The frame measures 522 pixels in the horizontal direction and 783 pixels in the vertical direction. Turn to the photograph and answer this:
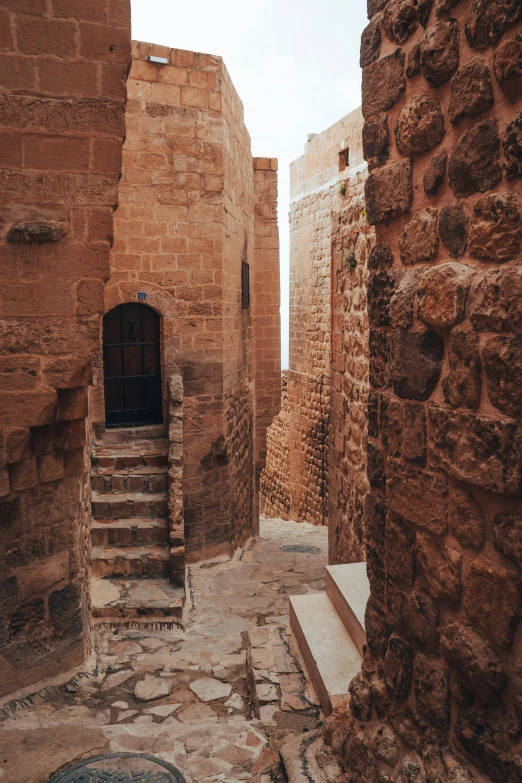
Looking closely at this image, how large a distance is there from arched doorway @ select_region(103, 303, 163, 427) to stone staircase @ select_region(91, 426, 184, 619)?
708 millimetres

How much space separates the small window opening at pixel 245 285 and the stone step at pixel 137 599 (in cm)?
488

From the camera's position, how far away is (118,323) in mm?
9086

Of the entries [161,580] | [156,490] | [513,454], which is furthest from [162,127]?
[513,454]

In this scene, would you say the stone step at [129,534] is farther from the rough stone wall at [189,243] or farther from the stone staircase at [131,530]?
the rough stone wall at [189,243]

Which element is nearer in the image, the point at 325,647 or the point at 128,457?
the point at 325,647

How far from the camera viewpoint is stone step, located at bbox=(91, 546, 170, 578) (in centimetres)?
721

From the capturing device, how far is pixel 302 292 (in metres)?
15.8

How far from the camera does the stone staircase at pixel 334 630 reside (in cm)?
370

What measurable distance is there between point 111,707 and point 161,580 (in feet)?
7.95

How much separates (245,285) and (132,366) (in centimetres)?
245

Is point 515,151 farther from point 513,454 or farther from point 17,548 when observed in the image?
point 17,548

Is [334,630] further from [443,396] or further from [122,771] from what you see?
[443,396]

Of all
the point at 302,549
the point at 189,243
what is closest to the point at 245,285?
the point at 189,243

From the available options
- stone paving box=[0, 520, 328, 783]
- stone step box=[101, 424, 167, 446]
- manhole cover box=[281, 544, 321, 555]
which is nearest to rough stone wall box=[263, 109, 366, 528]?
manhole cover box=[281, 544, 321, 555]
